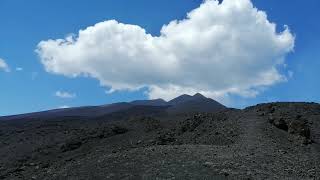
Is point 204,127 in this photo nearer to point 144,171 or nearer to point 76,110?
point 144,171

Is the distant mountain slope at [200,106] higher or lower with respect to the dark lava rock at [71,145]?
higher

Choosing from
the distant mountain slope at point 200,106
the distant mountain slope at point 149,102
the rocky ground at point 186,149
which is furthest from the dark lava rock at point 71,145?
the distant mountain slope at point 149,102

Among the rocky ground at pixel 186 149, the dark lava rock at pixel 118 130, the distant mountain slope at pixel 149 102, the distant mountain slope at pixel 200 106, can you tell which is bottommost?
the rocky ground at pixel 186 149

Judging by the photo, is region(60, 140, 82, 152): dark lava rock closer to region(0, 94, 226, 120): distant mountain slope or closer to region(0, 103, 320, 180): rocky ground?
region(0, 103, 320, 180): rocky ground

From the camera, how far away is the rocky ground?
69.2 feet

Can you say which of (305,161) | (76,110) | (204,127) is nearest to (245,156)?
(305,161)

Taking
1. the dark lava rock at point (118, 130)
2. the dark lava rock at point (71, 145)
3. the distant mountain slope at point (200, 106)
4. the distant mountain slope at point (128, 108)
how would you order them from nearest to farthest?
the dark lava rock at point (71, 145) → the dark lava rock at point (118, 130) → the distant mountain slope at point (200, 106) → the distant mountain slope at point (128, 108)

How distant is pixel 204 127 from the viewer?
30422mm

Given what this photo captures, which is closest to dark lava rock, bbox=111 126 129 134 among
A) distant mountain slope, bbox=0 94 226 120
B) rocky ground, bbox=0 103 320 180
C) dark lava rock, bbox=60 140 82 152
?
rocky ground, bbox=0 103 320 180

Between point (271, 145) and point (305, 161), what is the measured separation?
2.17 m

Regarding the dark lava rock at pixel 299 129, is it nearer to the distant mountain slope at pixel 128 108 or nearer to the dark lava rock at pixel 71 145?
the dark lava rock at pixel 71 145

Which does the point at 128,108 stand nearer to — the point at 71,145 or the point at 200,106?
the point at 200,106

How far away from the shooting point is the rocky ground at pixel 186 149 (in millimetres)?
21078

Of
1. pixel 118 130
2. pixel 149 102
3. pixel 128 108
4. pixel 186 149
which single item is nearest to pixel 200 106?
pixel 128 108
